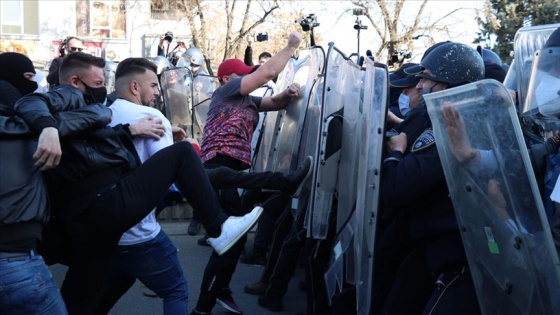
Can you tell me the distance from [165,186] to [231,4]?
70.1ft

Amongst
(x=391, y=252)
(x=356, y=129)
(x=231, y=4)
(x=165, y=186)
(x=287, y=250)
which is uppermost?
(x=231, y=4)

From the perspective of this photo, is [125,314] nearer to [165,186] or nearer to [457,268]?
[165,186]

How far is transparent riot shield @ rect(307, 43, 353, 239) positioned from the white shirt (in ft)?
2.66

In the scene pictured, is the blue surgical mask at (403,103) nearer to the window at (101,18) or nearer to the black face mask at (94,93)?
the black face mask at (94,93)

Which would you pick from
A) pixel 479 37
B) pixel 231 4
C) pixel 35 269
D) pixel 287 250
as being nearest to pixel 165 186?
pixel 35 269

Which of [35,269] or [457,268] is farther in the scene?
[457,268]

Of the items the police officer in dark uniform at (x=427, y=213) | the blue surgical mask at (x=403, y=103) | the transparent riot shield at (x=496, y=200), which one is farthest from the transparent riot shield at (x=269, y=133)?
the transparent riot shield at (x=496, y=200)

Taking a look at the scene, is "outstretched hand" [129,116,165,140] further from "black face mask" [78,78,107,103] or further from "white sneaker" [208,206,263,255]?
"white sneaker" [208,206,263,255]

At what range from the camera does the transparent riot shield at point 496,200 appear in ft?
8.60

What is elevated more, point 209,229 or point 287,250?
point 209,229

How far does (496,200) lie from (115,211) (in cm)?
163

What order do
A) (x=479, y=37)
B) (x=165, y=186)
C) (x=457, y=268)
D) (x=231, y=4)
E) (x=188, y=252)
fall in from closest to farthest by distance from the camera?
1. (x=457, y=268)
2. (x=165, y=186)
3. (x=188, y=252)
4. (x=231, y=4)
5. (x=479, y=37)

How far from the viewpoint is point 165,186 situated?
345 cm

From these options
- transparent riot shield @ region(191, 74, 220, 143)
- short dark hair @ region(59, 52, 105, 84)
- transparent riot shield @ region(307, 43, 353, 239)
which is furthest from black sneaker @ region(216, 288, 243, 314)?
transparent riot shield @ region(191, 74, 220, 143)
